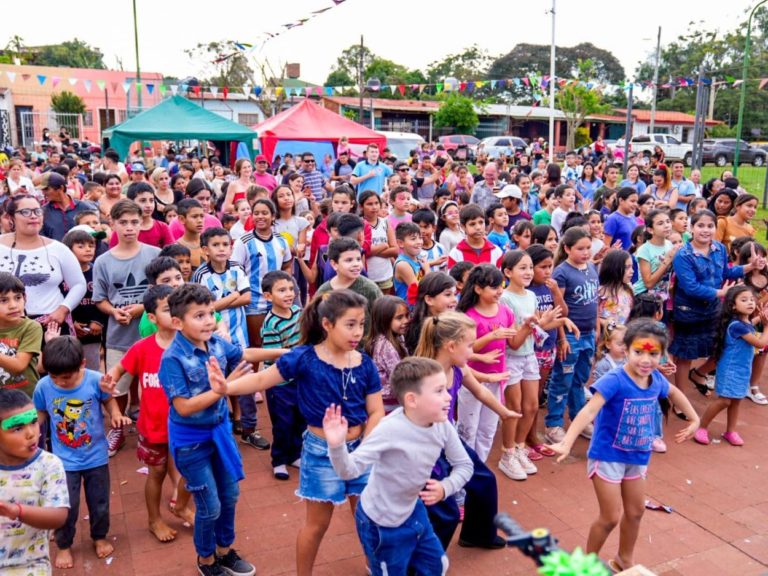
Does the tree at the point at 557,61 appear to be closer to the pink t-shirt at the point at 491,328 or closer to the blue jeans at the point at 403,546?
the pink t-shirt at the point at 491,328

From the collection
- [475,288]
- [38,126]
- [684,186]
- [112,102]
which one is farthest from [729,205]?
[112,102]

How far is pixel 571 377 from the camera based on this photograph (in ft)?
17.8

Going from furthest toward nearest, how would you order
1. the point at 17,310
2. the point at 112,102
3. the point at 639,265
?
the point at 112,102, the point at 639,265, the point at 17,310

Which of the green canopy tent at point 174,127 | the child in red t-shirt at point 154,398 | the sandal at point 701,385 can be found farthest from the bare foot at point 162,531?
the green canopy tent at point 174,127

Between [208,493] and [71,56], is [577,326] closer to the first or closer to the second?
[208,493]

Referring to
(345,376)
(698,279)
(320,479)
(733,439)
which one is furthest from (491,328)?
(698,279)

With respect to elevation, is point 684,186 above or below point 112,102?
below

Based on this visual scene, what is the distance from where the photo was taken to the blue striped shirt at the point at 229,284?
5098mm

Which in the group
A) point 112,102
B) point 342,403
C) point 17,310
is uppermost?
point 112,102

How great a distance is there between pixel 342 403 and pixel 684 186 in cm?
859

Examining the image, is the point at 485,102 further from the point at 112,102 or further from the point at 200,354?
the point at 200,354

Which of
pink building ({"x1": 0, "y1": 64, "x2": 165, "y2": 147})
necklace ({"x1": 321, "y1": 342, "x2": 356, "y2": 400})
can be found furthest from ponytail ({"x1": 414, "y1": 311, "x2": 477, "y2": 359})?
pink building ({"x1": 0, "y1": 64, "x2": 165, "y2": 147})

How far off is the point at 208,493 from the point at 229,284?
205cm

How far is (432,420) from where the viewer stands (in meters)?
2.93
